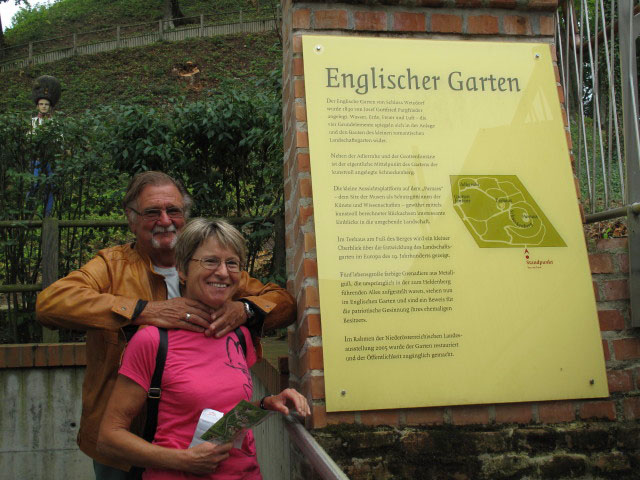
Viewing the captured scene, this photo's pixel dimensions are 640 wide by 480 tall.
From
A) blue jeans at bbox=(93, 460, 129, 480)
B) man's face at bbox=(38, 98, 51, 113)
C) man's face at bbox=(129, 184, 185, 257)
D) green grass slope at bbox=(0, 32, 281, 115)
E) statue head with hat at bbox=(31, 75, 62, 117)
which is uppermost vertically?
green grass slope at bbox=(0, 32, 281, 115)

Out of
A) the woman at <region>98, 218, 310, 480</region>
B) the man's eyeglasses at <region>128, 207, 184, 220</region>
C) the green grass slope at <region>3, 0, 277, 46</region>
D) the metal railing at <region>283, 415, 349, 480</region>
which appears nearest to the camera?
the metal railing at <region>283, 415, 349, 480</region>

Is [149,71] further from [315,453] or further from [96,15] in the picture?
[315,453]

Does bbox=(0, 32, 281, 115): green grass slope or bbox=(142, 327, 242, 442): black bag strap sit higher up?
bbox=(0, 32, 281, 115): green grass slope

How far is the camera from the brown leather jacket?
7.34 ft

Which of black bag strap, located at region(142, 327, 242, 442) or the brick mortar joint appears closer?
black bag strap, located at region(142, 327, 242, 442)

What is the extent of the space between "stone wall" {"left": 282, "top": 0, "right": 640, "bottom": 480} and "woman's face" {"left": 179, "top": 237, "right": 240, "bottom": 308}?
418 mm

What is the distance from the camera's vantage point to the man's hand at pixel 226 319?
2139 mm

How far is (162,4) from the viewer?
34.4m

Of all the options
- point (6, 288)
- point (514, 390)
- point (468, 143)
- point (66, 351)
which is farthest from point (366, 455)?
point (6, 288)

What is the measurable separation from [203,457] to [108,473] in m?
0.72

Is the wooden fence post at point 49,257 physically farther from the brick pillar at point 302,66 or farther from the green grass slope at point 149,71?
the green grass slope at point 149,71

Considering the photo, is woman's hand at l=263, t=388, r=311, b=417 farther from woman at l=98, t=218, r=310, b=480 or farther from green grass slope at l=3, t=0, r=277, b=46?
green grass slope at l=3, t=0, r=277, b=46

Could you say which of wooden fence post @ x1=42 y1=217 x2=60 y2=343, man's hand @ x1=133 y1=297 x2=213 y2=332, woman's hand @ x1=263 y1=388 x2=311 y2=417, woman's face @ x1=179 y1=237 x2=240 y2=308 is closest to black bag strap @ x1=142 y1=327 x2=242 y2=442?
man's hand @ x1=133 y1=297 x2=213 y2=332

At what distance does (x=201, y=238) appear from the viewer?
7.18 feet
